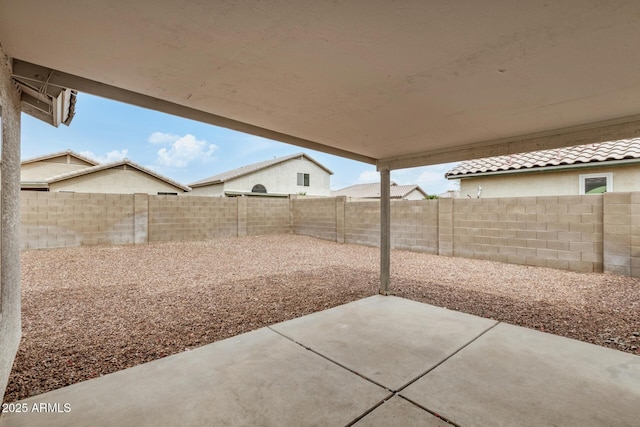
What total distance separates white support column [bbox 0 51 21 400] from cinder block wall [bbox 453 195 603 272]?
8.15 meters

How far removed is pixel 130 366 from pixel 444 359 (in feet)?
8.80

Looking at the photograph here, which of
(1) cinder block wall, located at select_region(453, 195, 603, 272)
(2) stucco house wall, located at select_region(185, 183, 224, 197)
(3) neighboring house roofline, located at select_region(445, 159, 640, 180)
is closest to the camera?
(1) cinder block wall, located at select_region(453, 195, 603, 272)

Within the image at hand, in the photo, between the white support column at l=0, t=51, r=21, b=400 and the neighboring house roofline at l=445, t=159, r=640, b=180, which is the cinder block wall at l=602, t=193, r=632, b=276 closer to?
the neighboring house roofline at l=445, t=159, r=640, b=180

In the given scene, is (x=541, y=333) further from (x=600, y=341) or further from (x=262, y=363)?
(x=262, y=363)

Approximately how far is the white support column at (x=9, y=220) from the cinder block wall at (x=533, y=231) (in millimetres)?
8149

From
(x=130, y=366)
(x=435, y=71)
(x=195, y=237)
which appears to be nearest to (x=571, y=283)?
(x=435, y=71)

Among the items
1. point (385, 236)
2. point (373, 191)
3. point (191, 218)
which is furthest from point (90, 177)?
point (373, 191)

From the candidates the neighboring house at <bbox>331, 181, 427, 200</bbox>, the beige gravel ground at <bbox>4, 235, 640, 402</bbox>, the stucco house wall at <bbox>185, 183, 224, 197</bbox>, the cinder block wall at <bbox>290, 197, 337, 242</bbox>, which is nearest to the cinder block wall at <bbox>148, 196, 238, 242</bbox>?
the beige gravel ground at <bbox>4, 235, 640, 402</bbox>

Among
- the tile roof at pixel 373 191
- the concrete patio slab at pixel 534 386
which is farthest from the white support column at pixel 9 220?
the tile roof at pixel 373 191

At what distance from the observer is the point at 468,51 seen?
181 centimetres

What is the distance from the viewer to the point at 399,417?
186 cm

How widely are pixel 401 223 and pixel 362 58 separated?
7.55 m

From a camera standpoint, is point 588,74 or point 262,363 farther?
point 262,363

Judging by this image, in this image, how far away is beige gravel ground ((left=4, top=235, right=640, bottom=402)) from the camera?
286 cm
